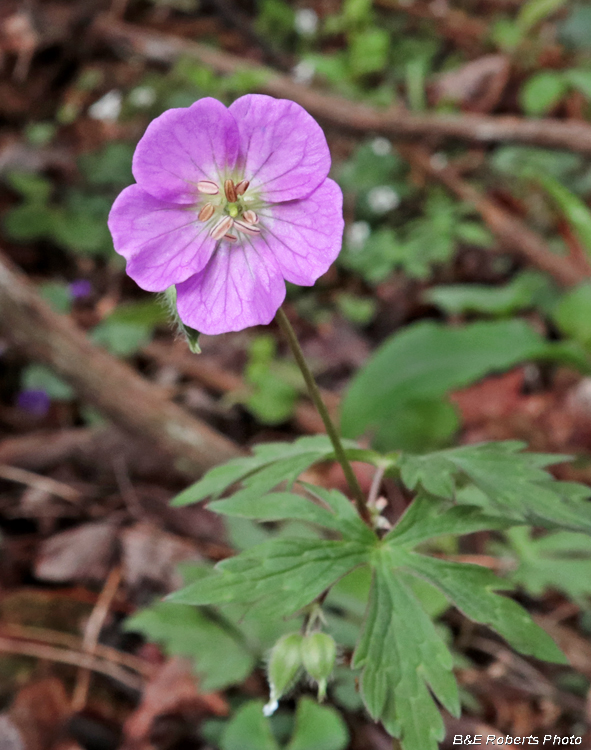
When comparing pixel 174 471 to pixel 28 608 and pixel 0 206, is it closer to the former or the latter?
pixel 28 608

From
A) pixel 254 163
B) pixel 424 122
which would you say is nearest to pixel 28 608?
pixel 254 163

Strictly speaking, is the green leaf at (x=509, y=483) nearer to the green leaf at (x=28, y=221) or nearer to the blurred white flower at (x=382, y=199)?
the blurred white flower at (x=382, y=199)

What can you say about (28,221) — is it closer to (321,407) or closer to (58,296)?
(58,296)

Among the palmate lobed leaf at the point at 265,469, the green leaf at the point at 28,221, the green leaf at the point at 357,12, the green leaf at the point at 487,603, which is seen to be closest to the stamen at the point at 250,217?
the palmate lobed leaf at the point at 265,469

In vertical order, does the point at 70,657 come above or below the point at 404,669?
below

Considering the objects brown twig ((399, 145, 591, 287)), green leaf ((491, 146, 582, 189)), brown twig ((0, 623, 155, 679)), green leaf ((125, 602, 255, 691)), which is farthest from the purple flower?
green leaf ((491, 146, 582, 189))

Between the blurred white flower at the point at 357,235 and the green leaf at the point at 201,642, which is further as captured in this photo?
the blurred white flower at the point at 357,235

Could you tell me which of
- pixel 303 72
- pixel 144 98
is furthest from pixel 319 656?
pixel 303 72

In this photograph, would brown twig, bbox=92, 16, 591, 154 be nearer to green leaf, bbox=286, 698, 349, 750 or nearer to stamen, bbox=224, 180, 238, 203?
stamen, bbox=224, 180, 238, 203
